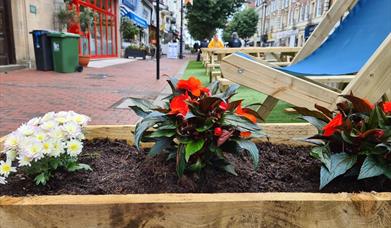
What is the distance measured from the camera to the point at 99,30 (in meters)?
17.7

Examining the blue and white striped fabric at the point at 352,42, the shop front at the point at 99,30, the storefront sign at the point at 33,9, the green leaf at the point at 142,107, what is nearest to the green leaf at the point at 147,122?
the green leaf at the point at 142,107

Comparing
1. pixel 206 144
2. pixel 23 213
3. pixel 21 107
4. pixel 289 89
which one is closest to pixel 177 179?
pixel 206 144

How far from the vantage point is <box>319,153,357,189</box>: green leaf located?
3.83 ft

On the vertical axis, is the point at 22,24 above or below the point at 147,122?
above

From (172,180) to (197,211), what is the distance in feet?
0.92

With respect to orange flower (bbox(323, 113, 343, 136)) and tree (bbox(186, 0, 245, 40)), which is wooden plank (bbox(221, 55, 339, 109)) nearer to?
orange flower (bbox(323, 113, 343, 136))

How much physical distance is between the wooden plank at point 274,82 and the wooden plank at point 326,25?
1.79 meters

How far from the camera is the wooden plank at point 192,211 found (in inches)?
39.9

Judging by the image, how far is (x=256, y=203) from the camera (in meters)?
1.02

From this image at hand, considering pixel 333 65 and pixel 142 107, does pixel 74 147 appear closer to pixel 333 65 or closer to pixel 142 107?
pixel 142 107

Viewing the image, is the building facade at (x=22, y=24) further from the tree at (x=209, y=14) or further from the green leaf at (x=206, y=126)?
the tree at (x=209, y=14)

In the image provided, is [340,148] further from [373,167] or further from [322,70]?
[322,70]

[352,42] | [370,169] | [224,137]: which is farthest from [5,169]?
[352,42]

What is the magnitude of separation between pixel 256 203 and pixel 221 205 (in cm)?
11
